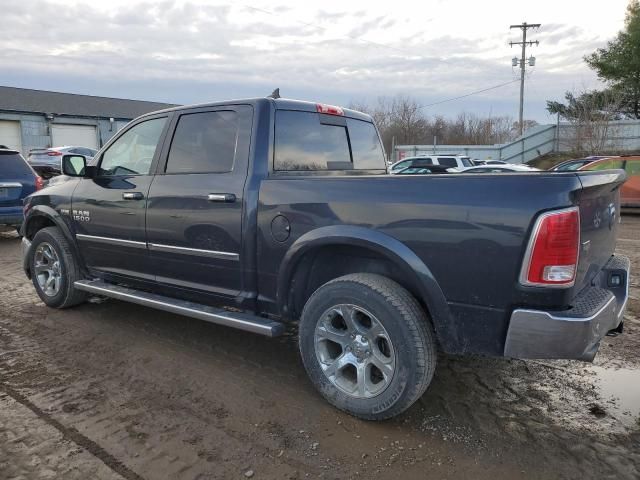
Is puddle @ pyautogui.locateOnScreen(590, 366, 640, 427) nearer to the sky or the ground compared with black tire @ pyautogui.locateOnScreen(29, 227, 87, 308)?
nearer to the ground

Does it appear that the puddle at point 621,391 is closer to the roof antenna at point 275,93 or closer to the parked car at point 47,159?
the roof antenna at point 275,93

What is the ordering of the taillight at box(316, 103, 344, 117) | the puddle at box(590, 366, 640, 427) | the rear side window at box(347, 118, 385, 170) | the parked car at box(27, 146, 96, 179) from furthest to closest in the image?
the parked car at box(27, 146, 96, 179) < the rear side window at box(347, 118, 385, 170) < the taillight at box(316, 103, 344, 117) < the puddle at box(590, 366, 640, 427)

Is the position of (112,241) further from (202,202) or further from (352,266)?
(352,266)

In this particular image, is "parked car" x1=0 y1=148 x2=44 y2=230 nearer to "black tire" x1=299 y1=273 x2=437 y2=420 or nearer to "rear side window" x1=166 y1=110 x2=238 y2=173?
"rear side window" x1=166 y1=110 x2=238 y2=173

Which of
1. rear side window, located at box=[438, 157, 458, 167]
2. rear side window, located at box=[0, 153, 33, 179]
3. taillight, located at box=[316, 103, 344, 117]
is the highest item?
taillight, located at box=[316, 103, 344, 117]

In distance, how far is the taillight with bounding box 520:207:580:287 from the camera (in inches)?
100

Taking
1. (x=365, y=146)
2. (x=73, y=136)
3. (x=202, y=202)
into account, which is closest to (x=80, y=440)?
(x=202, y=202)

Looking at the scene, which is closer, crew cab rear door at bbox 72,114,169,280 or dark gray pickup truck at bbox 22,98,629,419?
dark gray pickup truck at bbox 22,98,629,419

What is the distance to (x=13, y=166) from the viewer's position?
30.7 ft

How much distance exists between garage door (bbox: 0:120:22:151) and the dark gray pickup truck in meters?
39.3

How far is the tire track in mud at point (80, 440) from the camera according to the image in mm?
2695

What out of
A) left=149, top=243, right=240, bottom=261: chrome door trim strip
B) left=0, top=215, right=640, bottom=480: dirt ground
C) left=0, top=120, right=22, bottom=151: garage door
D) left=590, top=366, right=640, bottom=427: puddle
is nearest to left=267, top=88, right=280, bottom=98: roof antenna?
left=149, top=243, right=240, bottom=261: chrome door trim strip

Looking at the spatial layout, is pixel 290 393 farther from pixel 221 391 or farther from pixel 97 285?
pixel 97 285

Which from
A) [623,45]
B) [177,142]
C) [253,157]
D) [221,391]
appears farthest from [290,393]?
[623,45]
